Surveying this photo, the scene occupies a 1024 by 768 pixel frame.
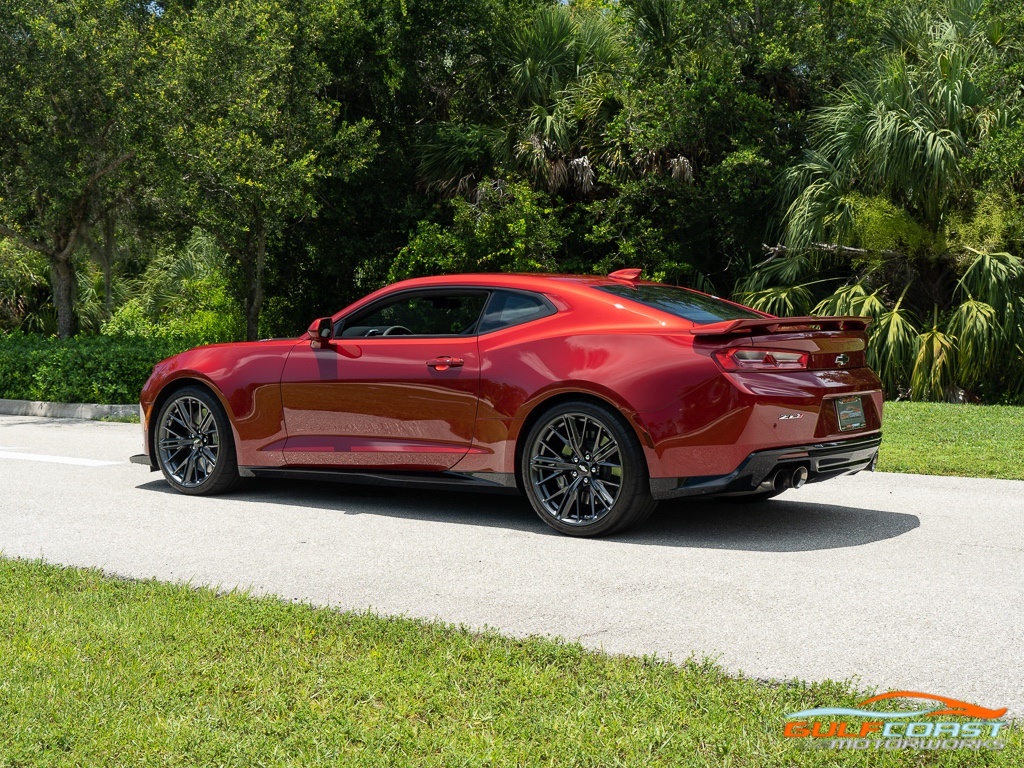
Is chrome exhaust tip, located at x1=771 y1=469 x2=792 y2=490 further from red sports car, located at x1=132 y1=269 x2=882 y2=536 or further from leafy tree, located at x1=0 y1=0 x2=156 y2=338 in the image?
leafy tree, located at x1=0 y1=0 x2=156 y2=338

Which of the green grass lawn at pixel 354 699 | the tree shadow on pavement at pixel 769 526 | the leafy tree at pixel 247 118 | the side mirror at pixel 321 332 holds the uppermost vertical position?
the leafy tree at pixel 247 118

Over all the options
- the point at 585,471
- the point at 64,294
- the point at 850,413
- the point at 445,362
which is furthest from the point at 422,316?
the point at 64,294

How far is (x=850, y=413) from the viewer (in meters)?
6.82

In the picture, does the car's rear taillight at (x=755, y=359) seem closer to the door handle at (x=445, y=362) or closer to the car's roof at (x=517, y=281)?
the car's roof at (x=517, y=281)

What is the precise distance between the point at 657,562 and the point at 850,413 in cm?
156

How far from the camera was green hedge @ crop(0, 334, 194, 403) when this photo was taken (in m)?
15.7

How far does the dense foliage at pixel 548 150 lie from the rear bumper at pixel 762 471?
9.88m

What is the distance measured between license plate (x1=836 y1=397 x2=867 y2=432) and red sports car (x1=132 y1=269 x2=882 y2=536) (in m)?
0.01

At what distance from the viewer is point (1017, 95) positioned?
17.6 metres

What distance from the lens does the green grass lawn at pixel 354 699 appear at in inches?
136

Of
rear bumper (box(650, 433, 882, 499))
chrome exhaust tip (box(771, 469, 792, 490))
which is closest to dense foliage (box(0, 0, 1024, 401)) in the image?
rear bumper (box(650, 433, 882, 499))

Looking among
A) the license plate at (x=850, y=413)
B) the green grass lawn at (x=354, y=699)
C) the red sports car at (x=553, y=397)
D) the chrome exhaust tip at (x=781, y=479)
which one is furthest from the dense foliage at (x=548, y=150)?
the green grass lawn at (x=354, y=699)

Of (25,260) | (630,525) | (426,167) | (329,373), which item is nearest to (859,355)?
(630,525)
